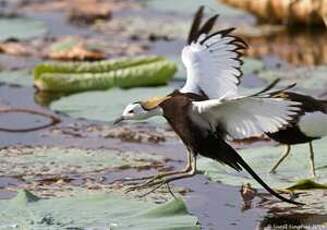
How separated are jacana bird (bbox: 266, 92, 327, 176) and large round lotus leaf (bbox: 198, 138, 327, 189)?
0.39ft

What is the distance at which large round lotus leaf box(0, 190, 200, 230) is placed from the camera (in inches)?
189

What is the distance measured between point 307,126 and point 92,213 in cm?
125

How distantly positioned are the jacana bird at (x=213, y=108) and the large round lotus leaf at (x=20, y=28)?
13.2ft

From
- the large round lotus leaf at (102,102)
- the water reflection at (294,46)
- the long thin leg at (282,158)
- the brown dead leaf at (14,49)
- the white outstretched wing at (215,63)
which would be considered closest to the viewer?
the white outstretched wing at (215,63)

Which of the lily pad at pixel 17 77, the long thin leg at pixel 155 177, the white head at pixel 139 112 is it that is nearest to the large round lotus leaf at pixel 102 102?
the lily pad at pixel 17 77

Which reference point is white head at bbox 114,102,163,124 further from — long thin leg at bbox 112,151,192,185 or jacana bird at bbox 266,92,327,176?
jacana bird at bbox 266,92,327,176

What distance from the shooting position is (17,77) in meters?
8.10

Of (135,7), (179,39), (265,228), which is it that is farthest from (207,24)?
(135,7)

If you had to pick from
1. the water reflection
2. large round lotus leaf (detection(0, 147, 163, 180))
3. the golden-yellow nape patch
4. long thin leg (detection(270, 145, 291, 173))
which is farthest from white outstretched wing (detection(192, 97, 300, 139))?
the water reflection

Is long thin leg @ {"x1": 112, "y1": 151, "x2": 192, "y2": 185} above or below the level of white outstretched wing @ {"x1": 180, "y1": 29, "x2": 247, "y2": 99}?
below

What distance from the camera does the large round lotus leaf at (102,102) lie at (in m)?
7.01

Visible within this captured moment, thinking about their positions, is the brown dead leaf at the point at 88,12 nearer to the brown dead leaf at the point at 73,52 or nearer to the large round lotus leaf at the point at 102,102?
the brown dead leaf at the point at 73,52

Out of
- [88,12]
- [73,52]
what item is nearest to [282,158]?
[73,52]

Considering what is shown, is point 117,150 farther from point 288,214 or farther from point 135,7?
point 135,7
